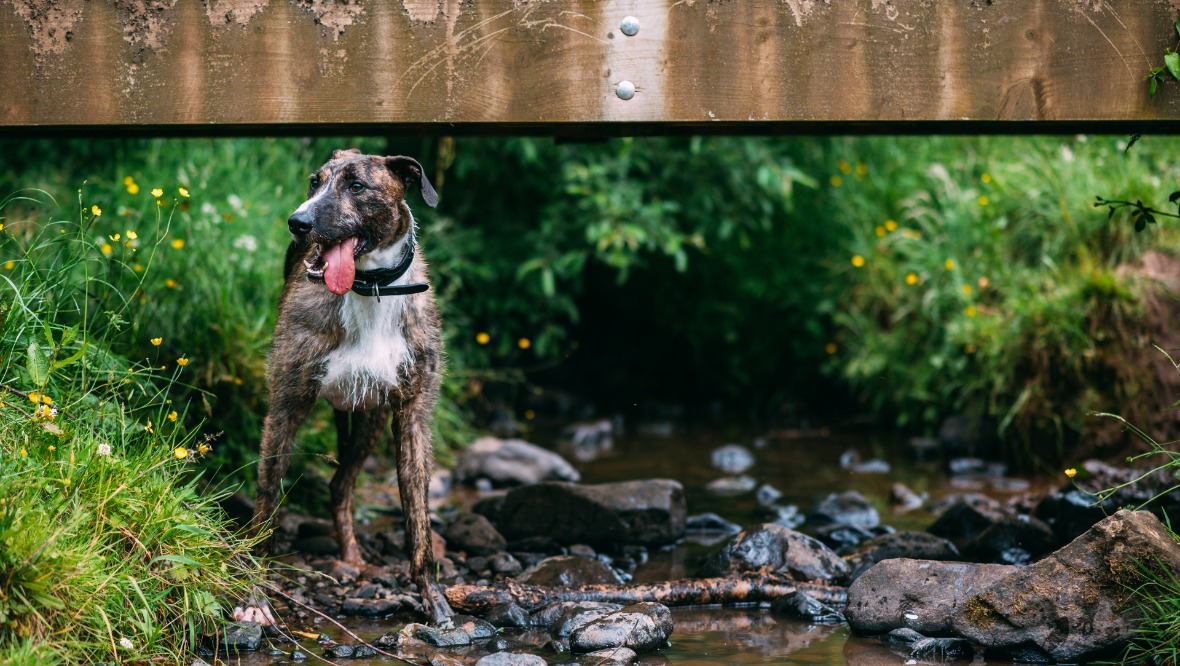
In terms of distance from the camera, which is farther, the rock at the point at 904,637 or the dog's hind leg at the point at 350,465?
the dog's hind leg at the point at 350,465

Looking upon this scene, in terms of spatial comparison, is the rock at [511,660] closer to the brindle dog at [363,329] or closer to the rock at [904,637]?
the brindle dog at [363,329]

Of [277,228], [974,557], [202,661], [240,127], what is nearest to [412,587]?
[202,661]

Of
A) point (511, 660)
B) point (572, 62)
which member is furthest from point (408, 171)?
point (511, 660)

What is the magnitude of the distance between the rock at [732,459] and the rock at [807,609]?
11.0 ft

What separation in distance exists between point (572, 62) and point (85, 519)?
2254 millimetres

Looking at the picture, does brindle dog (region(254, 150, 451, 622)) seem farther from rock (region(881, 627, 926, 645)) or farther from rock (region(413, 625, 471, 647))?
rock (region(881, 627, 926, 645))

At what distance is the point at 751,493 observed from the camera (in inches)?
288

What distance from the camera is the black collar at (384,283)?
4.41 metres

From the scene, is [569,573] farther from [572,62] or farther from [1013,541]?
[572,62]

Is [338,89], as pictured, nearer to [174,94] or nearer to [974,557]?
[174,94]

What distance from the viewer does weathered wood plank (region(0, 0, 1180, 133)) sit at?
159 inches

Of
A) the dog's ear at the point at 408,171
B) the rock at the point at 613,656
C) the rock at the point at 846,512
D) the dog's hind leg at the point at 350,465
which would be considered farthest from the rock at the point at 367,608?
the rock at the point at 846,512

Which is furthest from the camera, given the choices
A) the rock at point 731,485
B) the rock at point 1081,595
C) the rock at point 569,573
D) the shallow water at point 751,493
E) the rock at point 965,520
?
the rock at point 731,485

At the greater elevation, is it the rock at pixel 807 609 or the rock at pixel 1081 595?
the rock at pixel 1081 595
